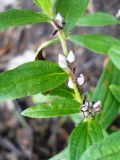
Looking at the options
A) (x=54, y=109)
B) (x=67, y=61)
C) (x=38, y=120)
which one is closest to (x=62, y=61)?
(x=67, y=61)

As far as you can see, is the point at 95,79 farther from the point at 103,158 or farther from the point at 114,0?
the point at 103,158

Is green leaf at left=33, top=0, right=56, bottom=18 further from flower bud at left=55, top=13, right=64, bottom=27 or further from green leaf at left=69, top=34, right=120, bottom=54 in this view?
green leaf at left=69, top=34, right=120, bottom=54

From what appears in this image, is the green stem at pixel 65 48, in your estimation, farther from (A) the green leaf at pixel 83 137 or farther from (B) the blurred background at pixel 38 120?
(B) the blurred background at pixel 38 120

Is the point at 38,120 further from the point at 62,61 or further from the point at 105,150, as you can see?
the point at 105,150

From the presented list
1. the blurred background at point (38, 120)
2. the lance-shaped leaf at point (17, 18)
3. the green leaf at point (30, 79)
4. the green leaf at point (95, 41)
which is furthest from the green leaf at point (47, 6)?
the blurred background at point (38, 120)

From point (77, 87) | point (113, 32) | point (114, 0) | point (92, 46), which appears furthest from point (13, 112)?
point (77, 87)

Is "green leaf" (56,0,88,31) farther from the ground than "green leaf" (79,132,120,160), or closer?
farther from the ground

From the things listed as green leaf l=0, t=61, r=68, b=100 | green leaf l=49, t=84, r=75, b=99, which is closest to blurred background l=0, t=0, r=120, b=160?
green leaf l=49, t=84, r=75, b=99
